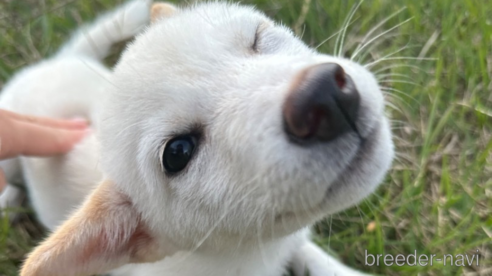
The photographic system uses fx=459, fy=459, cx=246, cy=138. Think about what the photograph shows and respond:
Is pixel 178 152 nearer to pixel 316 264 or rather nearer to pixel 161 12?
pixel 161 12

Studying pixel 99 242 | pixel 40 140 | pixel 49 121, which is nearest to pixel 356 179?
pixel 99 242

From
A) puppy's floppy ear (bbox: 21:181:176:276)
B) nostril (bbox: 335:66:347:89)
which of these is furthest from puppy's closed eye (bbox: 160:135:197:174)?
nostril (bbox: 335:66:347:89)

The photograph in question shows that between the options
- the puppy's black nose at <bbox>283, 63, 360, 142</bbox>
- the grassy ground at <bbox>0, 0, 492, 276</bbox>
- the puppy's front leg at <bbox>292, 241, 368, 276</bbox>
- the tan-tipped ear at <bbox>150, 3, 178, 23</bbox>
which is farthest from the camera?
the grassy ground at <bbox>0, 0, 492, 276</bbox>

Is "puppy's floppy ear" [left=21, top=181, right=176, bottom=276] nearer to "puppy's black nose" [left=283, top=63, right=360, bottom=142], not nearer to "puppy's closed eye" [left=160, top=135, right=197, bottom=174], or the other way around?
"puppy's closed eye" [left=160, top=135, right=197, bottom=174]

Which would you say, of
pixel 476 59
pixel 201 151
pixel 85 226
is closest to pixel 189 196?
pixel 201 151

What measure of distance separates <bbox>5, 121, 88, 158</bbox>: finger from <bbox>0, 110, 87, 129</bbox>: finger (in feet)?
0.12

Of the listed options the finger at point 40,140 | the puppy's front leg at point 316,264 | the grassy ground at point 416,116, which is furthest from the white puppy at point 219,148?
the grassy ground at point 416,116

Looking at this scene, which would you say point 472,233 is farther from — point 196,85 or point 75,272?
point 75,272

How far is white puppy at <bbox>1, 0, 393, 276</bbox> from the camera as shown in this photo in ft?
4.79

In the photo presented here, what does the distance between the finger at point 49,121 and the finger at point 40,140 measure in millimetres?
35

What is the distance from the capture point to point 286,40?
2016 mm

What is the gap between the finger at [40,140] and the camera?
2.57 metres

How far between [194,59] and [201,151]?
347 mm

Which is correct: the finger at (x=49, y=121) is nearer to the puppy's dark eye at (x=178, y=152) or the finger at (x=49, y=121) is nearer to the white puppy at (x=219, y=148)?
the white puppy at (x=219, y=148)
